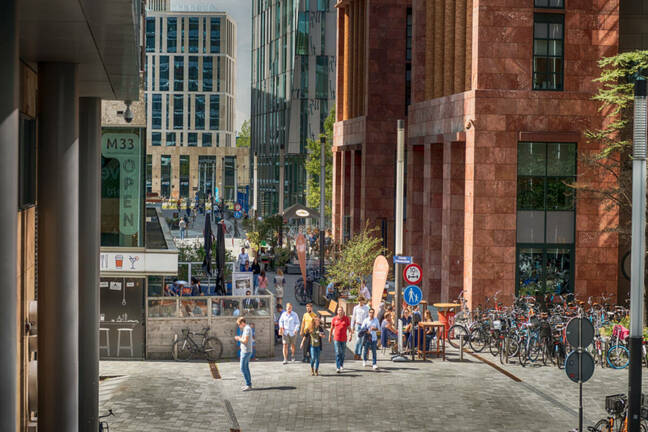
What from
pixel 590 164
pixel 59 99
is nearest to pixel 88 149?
pixel 59 99

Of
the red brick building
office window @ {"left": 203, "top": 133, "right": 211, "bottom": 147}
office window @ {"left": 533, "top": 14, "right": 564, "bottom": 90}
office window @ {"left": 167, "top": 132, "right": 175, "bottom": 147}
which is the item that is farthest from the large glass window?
office window @ {"left": 167, "top": 132, "right": 175, "bottom": 147}

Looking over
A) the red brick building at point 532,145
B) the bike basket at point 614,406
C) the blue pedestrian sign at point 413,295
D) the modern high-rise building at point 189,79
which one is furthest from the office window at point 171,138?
the bike basket at point 614,406

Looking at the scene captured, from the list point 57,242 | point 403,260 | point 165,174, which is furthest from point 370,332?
point 165,174

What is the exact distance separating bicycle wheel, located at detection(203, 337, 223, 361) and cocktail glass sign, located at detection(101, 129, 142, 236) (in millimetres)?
2964

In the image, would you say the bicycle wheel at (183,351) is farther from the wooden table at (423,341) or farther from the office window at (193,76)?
the office window at (193,76)

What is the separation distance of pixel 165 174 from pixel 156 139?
39.2 feet

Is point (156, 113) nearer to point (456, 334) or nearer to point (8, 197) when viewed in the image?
point (456, 334)

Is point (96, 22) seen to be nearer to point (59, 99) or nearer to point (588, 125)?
point (59, 99)

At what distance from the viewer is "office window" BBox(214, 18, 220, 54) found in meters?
190

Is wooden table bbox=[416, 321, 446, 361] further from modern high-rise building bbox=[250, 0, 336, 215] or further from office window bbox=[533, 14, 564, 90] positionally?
modern high-rise building bbox=[250, 0, 336, 215]

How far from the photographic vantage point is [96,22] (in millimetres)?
9828

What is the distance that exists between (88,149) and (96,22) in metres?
7.59

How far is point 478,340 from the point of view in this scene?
29.2 meters

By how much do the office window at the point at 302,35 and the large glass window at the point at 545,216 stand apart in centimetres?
6910
